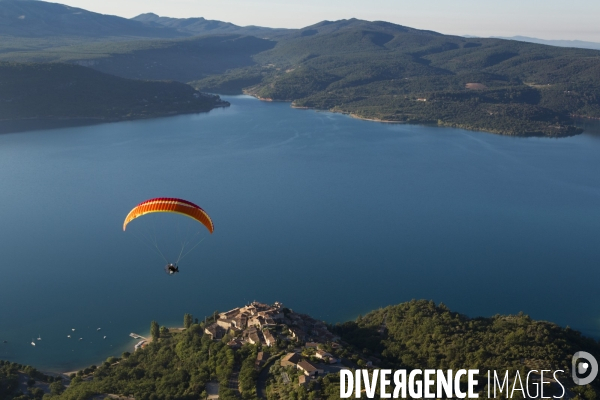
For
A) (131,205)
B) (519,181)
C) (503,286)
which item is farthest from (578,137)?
(131,205)

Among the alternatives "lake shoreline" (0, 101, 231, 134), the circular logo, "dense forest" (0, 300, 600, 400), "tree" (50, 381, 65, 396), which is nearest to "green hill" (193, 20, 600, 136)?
"lake shoreline" (0, 101, 231, 134)

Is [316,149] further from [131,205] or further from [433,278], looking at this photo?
[433,278]

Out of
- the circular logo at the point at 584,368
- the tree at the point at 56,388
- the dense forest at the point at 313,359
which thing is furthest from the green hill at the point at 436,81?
the tree at the point at 56,388

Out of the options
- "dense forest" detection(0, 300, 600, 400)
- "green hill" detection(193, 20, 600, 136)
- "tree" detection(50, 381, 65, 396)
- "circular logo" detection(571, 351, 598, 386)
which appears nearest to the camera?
"circular logo" detection(571, 351, 598, 386)

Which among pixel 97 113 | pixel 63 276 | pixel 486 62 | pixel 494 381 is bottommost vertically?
pixel 63 276

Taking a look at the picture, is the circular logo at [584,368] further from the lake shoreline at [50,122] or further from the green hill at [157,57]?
the green hill at [157,57]

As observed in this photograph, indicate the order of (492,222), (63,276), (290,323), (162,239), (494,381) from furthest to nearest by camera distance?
(492,222) < (162,239) < (63,276) < (290,323) < (494,381)

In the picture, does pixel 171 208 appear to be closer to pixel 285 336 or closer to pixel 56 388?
pixel 285 336

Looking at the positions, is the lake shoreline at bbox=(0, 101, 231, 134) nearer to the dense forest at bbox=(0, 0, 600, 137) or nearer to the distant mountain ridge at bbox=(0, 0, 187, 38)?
the dense forest at bbox=(0, 0, 600, 137)
